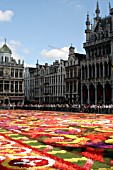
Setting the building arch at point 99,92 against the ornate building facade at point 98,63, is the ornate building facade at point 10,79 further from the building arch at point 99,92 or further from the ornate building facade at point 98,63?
the building arch at point 99,92

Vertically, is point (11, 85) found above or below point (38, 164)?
above

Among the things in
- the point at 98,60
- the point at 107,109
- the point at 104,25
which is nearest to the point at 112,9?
the point at 104,25

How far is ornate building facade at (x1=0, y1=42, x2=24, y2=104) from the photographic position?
7544cm

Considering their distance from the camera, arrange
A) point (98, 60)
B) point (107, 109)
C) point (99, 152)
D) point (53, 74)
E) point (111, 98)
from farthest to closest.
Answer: point (53, 74), point (98, 60), point (111, 98), point (107, 109), point (99, 152)

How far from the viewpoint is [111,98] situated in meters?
51.4

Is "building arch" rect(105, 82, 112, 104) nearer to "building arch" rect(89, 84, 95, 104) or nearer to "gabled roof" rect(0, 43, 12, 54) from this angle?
"building arch" rect(89, 84, 95, 104)

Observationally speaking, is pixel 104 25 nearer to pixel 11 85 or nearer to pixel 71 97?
pixel 71 97

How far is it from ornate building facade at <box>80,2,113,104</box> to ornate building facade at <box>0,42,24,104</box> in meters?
22.9

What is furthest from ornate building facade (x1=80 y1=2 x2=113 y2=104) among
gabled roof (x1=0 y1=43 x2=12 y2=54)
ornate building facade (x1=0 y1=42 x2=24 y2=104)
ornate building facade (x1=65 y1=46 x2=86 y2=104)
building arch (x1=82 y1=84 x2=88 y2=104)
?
gabled roof (x1=0 y1=43 x2=12 y2=54)

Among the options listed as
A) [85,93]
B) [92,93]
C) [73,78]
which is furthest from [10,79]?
A: [92,93]

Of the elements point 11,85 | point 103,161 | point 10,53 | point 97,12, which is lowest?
point 103,161

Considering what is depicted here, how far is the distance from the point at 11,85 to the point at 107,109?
47.4 metres

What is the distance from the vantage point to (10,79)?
251ft

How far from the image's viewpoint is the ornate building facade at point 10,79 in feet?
247
